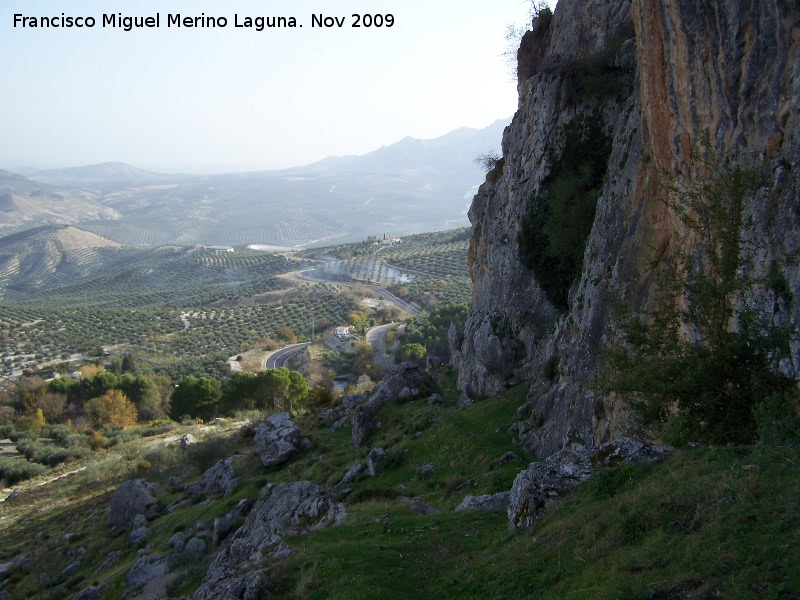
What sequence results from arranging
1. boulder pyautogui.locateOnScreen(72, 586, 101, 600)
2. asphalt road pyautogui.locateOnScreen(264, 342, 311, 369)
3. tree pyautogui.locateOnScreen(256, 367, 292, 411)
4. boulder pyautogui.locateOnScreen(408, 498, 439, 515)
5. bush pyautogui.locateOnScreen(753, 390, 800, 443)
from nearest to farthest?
1. bush pyautogui.locateOnScreen(753, 390, 800, 443)
2. boulder pyautogui.locateOnScreen(408, 498, 439, 515)
3. boulder pyautogui.locateOnScreen(72, 586, 101, 600)
4. tree pyautogui.locateOnScreen(256, 367, 292, 411)
5. asphalt road pyautogui.locateOnScreen(264, 342, 311, 369)

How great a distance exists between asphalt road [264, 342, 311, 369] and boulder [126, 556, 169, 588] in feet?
122

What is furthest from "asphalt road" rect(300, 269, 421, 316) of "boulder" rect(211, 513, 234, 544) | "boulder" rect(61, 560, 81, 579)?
"boulder" rect(211, 513, 234, 544)

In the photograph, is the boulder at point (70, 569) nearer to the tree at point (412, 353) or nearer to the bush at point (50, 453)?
the bush at point (50, 453)

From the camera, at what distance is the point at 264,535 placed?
11.9m

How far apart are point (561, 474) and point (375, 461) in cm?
1002

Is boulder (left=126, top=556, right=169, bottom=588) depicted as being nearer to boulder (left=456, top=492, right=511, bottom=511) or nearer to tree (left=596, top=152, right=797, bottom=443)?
boulder (left=456, top=492, right=511, bottom=511)

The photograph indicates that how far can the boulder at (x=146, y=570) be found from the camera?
14062 millimetres

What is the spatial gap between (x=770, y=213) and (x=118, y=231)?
674 ft

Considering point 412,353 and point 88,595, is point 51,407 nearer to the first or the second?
point 412,353

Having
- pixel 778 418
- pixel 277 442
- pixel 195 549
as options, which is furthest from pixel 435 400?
pixel 778 418

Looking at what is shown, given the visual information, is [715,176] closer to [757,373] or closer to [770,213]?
[770,213]

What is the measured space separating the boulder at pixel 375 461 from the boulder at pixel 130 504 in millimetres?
8244

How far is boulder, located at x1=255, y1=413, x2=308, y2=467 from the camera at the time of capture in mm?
A: 21344

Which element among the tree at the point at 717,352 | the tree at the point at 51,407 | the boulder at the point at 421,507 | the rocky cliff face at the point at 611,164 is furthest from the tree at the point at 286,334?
the tree at the point at 717,352
